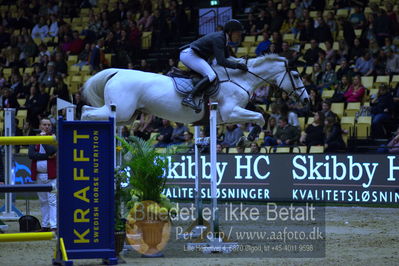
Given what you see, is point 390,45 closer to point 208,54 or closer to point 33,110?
point 208,54

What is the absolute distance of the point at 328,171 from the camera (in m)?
14.3

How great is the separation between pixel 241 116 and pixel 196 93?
80 centimetres

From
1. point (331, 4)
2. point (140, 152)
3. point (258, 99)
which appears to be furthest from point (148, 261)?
point (331, 4)

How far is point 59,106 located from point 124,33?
1467cm

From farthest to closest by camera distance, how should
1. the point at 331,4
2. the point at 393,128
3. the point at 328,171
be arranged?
the point at 331,4, the point at 393,128, the point at 328,171

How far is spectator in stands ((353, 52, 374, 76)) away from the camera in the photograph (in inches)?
694

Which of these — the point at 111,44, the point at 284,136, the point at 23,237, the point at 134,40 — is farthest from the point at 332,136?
the point at 23,237

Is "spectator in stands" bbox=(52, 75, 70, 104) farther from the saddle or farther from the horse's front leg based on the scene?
the horse's front leg

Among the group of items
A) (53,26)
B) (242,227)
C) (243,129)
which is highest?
(53,26)

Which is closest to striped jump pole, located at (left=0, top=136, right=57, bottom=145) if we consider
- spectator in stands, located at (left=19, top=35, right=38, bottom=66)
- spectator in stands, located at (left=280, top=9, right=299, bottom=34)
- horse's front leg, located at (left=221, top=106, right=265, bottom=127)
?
horse's front leg, located at (left=221, top=106, right=265, bottom=127)

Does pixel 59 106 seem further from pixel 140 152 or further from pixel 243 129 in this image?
pixel 243 129

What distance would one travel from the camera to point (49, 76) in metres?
22.0

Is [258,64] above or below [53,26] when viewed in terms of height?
below

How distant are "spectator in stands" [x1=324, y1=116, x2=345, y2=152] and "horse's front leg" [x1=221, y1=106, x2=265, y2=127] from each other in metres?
3.77
